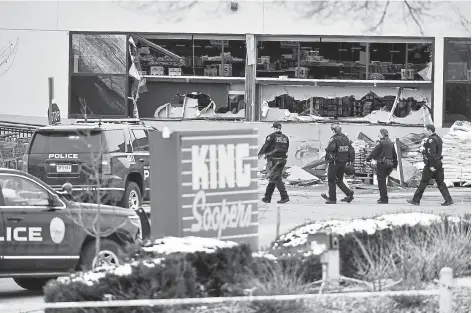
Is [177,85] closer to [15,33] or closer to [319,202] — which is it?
[15,33]

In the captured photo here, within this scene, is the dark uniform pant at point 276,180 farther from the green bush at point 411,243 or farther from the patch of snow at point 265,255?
the patch of snow at point 265,255

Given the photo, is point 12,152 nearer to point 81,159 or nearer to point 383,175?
point 81,159

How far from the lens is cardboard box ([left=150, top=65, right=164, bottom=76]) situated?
31.1 meters

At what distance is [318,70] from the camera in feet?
103

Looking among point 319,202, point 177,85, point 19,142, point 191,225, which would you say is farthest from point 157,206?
point 177,85

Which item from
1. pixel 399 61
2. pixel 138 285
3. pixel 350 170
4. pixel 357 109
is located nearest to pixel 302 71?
pixel 357 109

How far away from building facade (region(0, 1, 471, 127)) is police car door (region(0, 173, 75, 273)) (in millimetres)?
15942

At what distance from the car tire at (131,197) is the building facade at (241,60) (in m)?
9.04

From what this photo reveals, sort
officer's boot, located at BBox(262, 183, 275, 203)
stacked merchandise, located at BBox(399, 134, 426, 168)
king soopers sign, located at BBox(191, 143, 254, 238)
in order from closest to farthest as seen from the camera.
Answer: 1. king soopers sign, located at BBox(191, 143, 254, 238)
2. officer's boot, located at BBox(262, 183, 275, 203)
3. stacked merchandise, located at BBox(399, 134, 426, 168)

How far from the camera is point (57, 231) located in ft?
44.1

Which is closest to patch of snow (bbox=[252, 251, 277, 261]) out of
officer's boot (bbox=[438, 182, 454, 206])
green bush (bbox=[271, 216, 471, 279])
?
green bush (bbox=[271, 216, 471, 279])

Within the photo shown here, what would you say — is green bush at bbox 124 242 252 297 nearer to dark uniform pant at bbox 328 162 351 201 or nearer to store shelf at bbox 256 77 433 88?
dark uniform pant at bbox 328 162 351 201

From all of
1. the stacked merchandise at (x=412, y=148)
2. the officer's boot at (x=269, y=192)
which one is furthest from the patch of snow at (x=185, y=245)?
the stacked merchandise at (x=412, y=148)

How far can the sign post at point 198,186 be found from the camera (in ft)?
36.1
